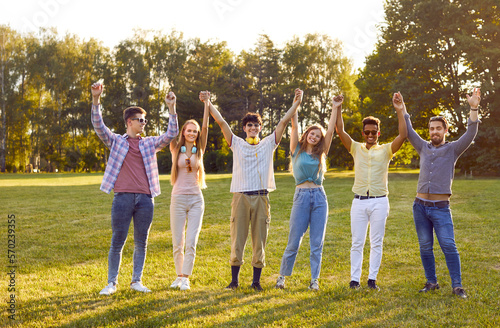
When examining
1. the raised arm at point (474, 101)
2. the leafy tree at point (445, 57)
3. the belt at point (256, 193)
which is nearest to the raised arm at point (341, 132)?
the belt at point (256, 193)

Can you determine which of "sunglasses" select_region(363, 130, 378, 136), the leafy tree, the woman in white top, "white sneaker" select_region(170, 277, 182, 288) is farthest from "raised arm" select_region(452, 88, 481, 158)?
the leafy tree

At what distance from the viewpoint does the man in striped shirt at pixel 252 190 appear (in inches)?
198

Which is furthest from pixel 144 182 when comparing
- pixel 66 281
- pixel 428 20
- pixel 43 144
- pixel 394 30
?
pixel 43 144

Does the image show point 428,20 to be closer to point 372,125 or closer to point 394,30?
point 394,30

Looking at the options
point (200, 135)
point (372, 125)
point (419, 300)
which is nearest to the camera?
point (419, 300)

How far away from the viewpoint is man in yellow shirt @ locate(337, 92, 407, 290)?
5.00m

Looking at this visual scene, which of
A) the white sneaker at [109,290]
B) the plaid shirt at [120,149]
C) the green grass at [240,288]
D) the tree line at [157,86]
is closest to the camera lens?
the green grass at [240,288]

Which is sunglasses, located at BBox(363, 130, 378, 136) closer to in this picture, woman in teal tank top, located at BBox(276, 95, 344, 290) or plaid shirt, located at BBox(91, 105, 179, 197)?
woman in teal tank top, located at BBox(276, 95, 344, 290)

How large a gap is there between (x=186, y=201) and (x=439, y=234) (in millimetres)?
2991

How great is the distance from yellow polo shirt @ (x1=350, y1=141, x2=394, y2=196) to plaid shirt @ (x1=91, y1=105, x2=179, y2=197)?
2.25 metres

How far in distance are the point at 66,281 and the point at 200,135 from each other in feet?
8.84

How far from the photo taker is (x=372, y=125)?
5.16 m

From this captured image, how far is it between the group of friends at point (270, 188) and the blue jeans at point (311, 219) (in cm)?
1

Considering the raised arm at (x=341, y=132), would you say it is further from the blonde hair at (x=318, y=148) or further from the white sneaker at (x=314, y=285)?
the white sneaker at (x=314, y=285)
